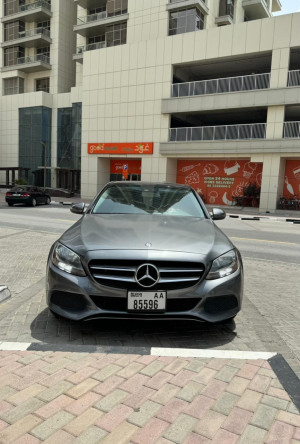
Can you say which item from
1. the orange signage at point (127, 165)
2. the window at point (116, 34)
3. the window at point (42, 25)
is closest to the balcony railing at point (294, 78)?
the orange signage at point (127, 165)

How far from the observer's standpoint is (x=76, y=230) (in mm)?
3971

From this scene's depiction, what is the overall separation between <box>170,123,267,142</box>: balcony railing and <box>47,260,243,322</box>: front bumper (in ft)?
82.5

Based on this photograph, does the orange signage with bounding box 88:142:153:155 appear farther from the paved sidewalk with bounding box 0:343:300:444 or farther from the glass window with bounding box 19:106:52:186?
the paved sidewalk with bounding box 0:343:300:444

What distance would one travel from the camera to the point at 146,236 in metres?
3.56

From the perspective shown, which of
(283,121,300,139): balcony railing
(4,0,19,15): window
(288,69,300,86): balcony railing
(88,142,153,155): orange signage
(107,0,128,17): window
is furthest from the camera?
(4,0,19,15): window

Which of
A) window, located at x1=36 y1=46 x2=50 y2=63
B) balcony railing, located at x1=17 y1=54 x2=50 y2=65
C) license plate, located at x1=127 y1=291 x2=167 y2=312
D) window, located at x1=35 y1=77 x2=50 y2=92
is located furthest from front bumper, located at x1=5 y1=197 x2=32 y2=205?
window, located at x1=36 y1=46 x2=50 y2=63

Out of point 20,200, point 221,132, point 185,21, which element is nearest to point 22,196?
point 20,200

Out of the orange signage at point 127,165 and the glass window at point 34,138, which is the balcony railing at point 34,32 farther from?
the orange signage at point 127,165

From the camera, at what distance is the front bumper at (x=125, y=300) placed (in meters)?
3.26

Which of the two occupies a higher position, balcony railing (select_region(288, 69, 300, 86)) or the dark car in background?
balcony railing (select_region(288, 69, 300, 86))

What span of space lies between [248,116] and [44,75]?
26975mm

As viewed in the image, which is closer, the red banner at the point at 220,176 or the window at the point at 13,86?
the red banner at the point at 220,176

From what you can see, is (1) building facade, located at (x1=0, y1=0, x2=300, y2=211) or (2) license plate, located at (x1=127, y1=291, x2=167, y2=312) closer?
(2) license plate, located at (x1=127, y1=291, x2=167, y2=312)

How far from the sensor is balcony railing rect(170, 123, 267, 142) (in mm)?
26547
